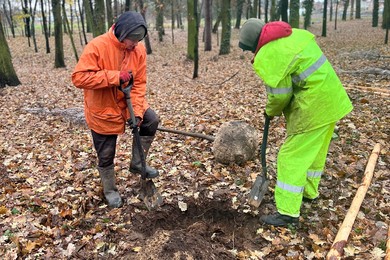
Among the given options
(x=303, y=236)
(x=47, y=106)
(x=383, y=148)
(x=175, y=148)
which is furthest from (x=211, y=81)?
(x=303, y=236)

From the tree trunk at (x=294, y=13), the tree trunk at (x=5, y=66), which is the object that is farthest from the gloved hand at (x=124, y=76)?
the tree trunk at (x=294, y=13)

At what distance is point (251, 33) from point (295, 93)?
777 mm

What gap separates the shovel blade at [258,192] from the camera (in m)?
4.00

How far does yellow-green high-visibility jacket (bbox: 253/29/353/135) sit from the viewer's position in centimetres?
313

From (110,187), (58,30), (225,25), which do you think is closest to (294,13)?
(225,25)

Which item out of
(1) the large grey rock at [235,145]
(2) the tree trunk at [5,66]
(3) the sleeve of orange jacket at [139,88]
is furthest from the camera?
(2) the tree trunk at [5,66]

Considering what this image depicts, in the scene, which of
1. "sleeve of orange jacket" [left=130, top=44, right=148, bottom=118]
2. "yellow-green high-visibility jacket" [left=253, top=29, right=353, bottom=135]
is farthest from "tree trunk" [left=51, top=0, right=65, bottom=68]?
"yellow-green high-visibility jacket" [left=253, top=29, right=353, bottom=135]

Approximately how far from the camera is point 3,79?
1062 centimetres

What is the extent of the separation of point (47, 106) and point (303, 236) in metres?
7.42

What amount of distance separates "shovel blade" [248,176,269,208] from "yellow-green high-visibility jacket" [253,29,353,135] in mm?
981

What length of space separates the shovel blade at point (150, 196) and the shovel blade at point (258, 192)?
3.78ft

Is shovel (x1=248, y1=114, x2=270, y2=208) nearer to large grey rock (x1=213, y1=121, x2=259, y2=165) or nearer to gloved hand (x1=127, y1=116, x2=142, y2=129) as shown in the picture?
large grey rock (x1=213, y1=121, x2=259, y2=165)

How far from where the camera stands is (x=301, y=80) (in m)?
3.23

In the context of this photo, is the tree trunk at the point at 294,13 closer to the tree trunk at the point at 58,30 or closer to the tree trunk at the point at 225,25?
the tree trunk at the point at 225,25
